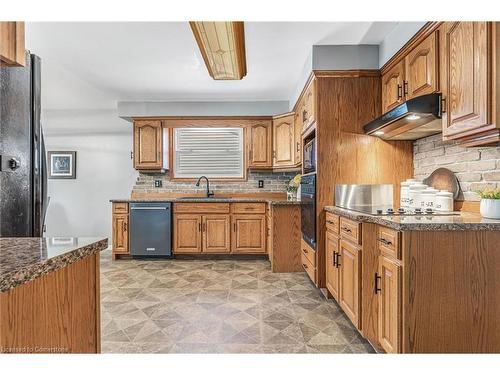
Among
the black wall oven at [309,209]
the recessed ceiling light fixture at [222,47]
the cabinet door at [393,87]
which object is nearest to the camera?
the recessed ceiling light fixture at [222,47]

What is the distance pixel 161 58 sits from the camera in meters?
3.16

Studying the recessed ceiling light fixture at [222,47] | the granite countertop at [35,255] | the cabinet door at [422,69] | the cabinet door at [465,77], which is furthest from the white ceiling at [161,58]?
the granite countertop at [35,255]

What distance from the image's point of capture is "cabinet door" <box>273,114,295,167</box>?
4.31 meters

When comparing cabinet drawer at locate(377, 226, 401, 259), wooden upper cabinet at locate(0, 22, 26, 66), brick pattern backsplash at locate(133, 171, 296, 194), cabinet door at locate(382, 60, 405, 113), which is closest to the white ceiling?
cabinet door at locate(382, 60, 405, 113)

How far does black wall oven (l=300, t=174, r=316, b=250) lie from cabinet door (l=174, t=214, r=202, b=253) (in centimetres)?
162

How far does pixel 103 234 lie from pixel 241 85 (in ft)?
11.2

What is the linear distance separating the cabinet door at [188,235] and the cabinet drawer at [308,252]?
5.10 feet

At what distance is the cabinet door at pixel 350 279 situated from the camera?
202 cm

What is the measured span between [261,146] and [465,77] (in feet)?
10.3

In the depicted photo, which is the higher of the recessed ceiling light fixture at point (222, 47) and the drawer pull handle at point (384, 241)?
the recessed ceiling light fixture at point (222, 47)

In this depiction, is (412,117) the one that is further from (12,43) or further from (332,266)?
(12,43)

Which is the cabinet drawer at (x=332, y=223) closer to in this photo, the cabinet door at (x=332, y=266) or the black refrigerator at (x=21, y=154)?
the cabinet door at (x=332, y=266)

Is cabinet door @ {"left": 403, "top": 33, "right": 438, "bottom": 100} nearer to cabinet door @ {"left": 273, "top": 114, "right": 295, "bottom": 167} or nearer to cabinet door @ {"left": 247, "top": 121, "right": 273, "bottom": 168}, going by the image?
cabinet door @ {"left": 273, "top": 114, "right": 295, "bottom": 167}

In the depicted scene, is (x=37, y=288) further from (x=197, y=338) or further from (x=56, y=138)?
(x=56, y=138)
